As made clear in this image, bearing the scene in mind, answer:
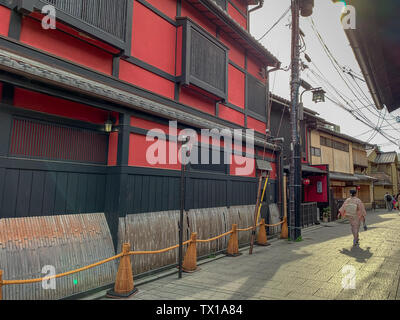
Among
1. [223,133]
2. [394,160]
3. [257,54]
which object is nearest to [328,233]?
[223,133]

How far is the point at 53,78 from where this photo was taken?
4.56m

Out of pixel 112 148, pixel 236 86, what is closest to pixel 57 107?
pixel 112 148

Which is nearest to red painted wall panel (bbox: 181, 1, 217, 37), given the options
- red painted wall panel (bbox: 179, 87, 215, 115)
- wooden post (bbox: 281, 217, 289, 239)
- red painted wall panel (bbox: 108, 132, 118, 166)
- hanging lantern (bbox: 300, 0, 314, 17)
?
red painted wall panel (bbox: 179, 87, 215, 115)

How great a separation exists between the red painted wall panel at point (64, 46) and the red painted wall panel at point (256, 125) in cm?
705

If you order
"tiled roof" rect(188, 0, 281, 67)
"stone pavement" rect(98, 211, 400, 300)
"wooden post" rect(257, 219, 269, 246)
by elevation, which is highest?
"tiled roof" rect(188, 0, 281, 67)

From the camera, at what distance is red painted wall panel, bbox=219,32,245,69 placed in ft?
34.0

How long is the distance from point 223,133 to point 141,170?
389cm

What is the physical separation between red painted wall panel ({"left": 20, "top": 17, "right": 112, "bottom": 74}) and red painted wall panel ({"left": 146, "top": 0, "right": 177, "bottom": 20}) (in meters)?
2.46

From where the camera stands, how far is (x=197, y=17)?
9.05 meters

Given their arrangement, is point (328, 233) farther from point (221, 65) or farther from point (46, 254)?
point (46, 254)

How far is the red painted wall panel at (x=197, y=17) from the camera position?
8578 mm

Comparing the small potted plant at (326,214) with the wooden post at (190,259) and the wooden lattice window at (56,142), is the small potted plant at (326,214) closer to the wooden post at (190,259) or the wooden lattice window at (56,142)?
the wooden post at (190,259)

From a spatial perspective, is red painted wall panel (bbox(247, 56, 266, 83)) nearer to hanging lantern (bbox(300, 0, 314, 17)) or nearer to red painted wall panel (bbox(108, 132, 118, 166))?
hanging lantern (bbox(300, 0, 314, 17))

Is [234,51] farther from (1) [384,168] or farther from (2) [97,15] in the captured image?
(1) [384,168]
